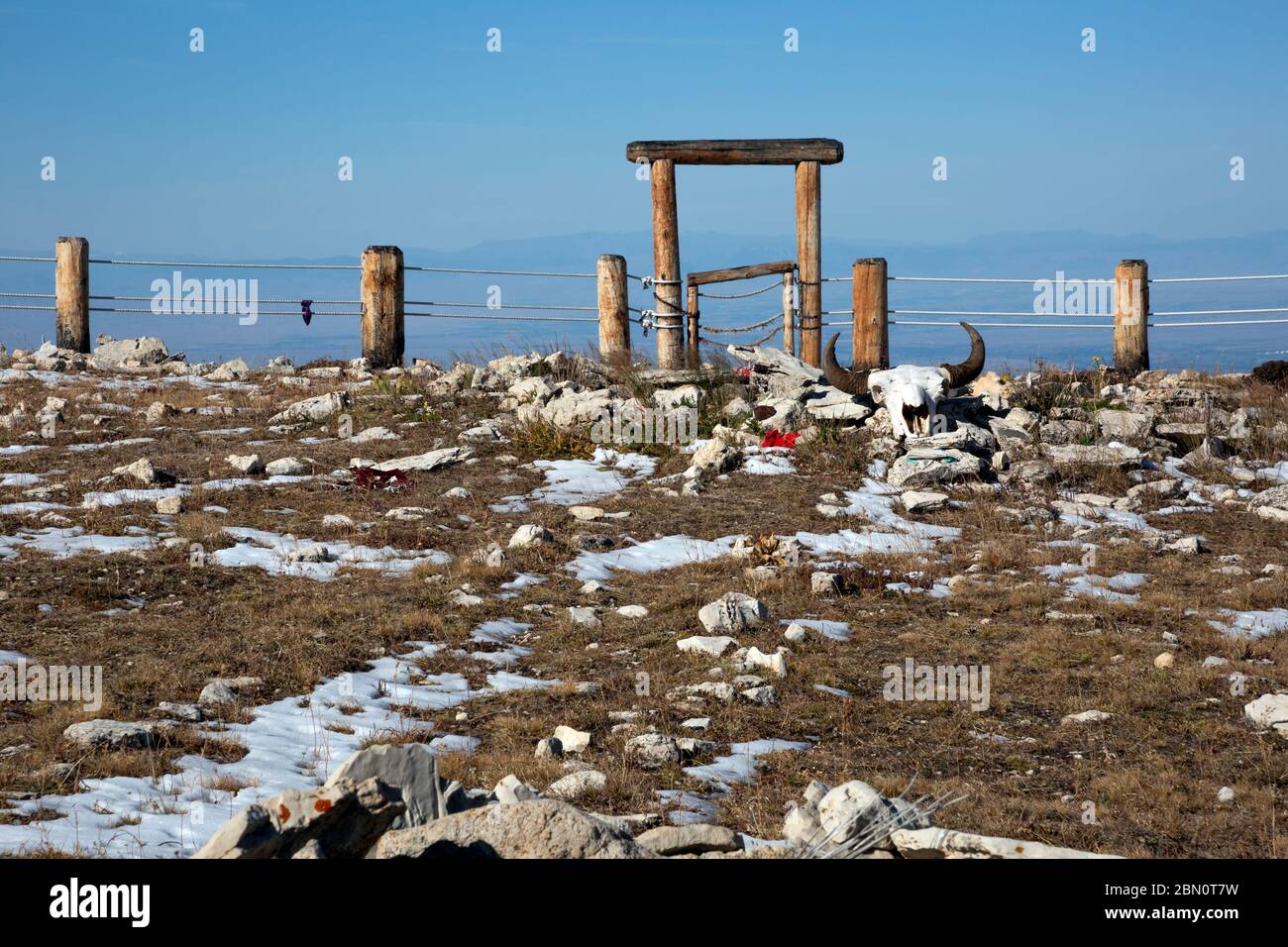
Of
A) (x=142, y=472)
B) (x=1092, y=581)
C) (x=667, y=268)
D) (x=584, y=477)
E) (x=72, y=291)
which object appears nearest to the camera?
(x=1092, y=581)

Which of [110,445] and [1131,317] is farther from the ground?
[1131,317]

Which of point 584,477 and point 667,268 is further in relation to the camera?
point 667,268

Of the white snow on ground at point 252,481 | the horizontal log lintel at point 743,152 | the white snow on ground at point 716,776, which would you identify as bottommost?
the white snow on ground at point 716,776

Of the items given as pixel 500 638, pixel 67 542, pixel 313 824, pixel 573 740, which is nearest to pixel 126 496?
pixel 67 542

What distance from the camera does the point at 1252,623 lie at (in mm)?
7234

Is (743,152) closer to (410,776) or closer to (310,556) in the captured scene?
(310,556)

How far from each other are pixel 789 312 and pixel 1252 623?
9470 mm

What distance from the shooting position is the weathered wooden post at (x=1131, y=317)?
16.1 m

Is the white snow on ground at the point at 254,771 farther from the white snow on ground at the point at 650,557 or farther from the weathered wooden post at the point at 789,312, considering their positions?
the weathered wooden post at the point at 789,312

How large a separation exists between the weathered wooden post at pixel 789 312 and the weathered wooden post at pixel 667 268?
1.93 metres

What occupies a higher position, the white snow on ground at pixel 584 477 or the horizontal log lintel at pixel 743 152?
the horizontal log lintel at pixel 743 152

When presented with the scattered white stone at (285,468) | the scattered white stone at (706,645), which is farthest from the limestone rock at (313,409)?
the scattered white stone at (706,645)
